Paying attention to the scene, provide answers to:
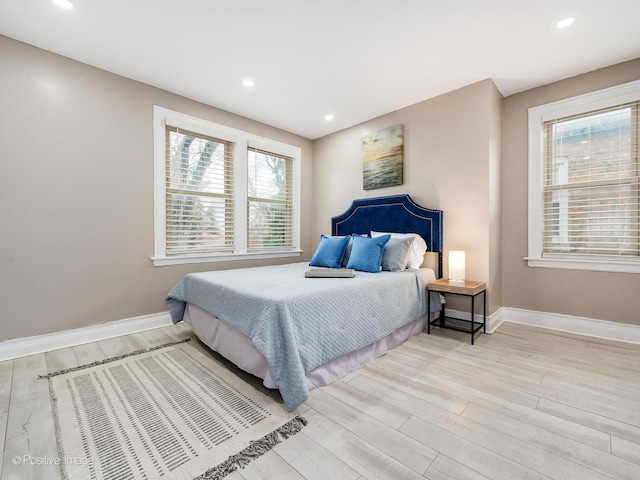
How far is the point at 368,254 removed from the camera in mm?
3084

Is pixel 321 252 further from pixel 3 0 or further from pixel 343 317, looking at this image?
pixel 3 0

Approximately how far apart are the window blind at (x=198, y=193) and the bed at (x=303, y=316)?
89cm

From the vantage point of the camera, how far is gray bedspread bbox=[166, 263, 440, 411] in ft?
5.67

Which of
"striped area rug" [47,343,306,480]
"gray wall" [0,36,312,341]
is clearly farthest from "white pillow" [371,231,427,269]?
"gray wall" [0,36,312,341]

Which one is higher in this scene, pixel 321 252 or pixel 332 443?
pixel 321 252

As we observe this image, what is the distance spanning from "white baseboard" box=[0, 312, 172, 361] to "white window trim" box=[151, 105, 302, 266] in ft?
2.08

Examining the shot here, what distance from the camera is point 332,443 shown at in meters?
1.44

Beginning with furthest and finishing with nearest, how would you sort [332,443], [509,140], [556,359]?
[509,140] → [556,359] → [332,443]

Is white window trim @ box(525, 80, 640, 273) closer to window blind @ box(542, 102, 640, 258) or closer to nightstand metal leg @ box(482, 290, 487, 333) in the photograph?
window blind @ box(542, 102, 640, 258)

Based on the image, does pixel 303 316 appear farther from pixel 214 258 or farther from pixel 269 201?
pixel 269 201

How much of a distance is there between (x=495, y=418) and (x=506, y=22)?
2788 mm

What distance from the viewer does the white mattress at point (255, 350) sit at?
6.34ft

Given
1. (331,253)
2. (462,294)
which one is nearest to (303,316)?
(331,253)

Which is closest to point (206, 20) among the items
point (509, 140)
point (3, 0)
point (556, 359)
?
point (3, 0)
